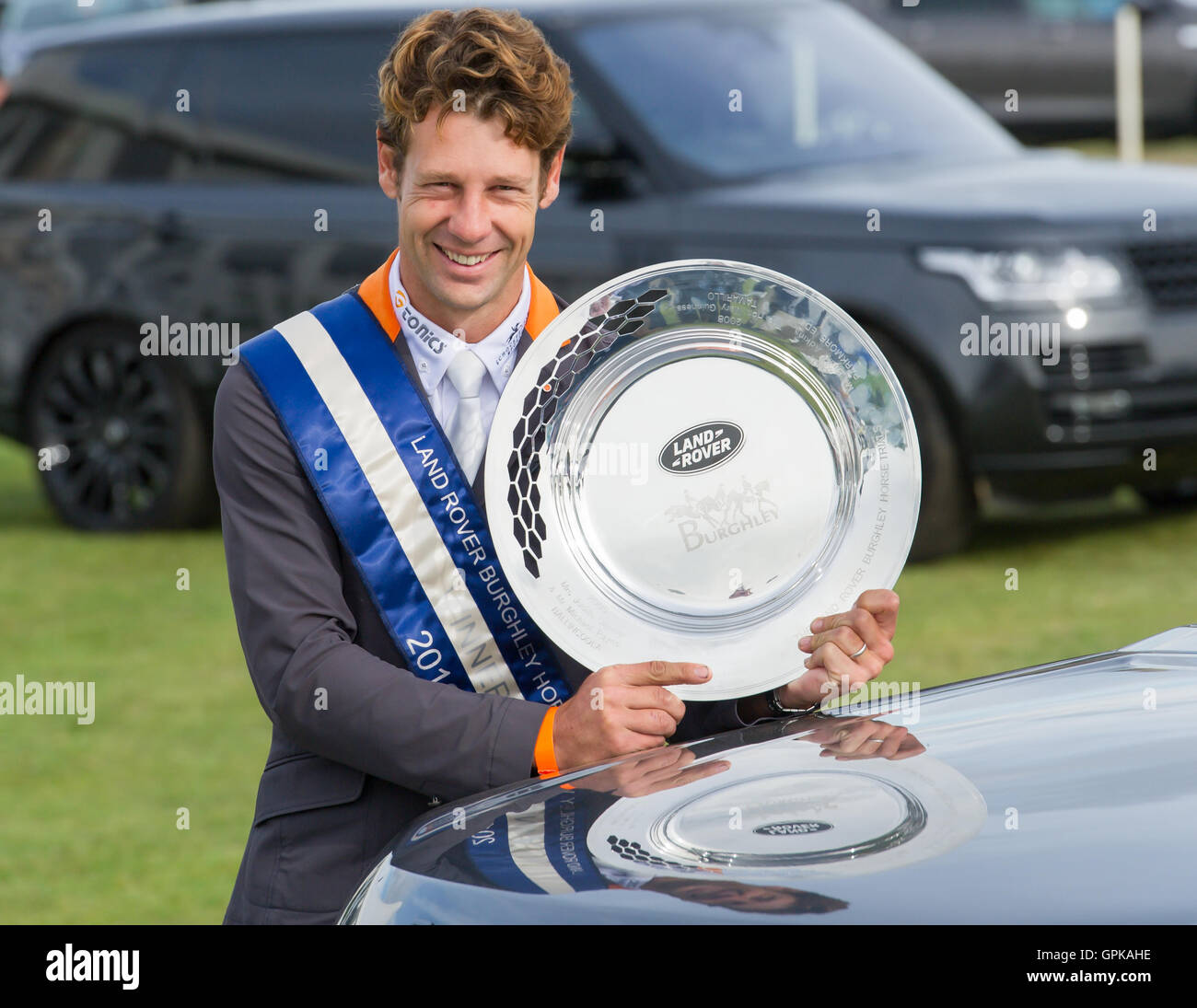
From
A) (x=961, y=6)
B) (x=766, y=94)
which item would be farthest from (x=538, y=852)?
(x=961, y=6)

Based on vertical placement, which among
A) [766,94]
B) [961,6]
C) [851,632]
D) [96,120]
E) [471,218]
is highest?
[961,6]

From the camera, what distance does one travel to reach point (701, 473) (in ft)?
6.41

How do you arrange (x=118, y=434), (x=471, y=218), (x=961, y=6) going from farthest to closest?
(x=961, y=6) < (x=118, y=434) < (x=471, y=218)

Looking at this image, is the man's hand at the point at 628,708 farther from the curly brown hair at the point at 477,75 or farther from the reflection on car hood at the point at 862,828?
the curly brown hair at the point at 477,75

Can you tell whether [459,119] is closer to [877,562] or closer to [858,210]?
[877,562]

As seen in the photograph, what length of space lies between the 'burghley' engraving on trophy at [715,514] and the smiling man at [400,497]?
0.43ft

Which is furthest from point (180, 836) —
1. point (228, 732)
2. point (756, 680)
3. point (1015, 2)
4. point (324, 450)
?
point (1015, 2)

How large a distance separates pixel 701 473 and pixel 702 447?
0.09ft

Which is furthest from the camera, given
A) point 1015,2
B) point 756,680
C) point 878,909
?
point 1015,2

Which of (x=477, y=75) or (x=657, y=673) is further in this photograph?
(x=477, y=75)

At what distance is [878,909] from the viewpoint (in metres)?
1.40

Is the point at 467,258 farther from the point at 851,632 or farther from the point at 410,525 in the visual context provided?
the point at 851,632

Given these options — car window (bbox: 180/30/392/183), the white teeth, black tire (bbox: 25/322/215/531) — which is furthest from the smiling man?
black tire (bbox: 25/322/215/531)

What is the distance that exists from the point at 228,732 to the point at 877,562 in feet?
10.8
